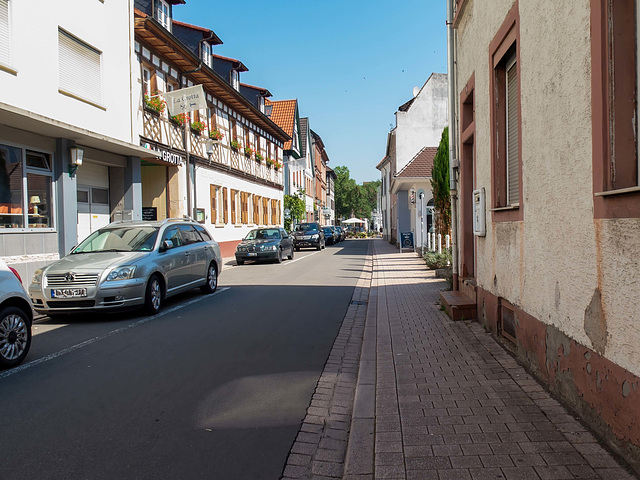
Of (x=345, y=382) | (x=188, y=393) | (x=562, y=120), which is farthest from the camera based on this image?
(x=345, y=382)

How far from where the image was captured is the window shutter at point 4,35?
10.9 meters

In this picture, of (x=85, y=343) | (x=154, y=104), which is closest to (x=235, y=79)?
(x=154, y=104)

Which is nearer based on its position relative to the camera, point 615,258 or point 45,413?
point 615,258

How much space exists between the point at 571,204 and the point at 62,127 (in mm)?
11154

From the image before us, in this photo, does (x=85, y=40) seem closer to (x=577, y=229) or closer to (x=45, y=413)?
(x=45, y=413)

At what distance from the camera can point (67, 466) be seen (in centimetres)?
325

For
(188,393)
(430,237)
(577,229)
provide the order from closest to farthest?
(577,229)
(188,393)
(430,237)

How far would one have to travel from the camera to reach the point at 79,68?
13.7 metres

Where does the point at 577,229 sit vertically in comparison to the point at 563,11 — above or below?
below

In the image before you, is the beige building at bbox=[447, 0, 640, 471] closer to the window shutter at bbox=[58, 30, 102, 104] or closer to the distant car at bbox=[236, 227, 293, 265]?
the window shutter at bbox=[58, 30, 102, 104]

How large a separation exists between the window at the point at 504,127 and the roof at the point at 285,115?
37656 millimetres

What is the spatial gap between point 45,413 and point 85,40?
12.3 m

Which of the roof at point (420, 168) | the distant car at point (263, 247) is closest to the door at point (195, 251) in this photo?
the distant car at point (263, 247)

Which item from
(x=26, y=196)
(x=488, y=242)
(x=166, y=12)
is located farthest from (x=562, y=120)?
(x=166, y=12)
